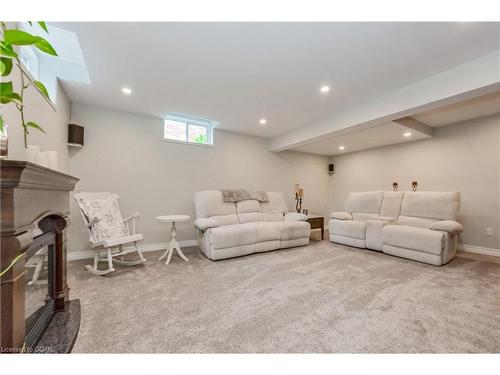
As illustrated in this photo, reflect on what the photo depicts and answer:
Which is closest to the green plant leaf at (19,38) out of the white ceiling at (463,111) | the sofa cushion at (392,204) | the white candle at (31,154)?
the white candle at (31,154)

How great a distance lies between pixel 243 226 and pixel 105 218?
1964mm

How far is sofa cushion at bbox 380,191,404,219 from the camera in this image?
4.10 m

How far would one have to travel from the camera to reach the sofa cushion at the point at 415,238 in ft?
9.70

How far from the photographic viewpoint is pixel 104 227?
9.43ft

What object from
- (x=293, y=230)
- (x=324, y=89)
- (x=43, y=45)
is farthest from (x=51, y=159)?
(x=293, y=230)

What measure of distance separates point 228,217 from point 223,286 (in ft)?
5.61

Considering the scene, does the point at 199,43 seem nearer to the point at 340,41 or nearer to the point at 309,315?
the point at 340,41

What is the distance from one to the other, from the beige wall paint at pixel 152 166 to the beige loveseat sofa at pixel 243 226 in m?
0.53

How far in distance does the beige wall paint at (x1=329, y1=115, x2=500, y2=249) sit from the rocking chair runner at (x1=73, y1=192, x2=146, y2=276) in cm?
535

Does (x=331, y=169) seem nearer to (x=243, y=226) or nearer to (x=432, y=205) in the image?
(x=432, y=205)

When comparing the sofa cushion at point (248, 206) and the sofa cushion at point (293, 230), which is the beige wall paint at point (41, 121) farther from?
the sofa cushion at point (293, 230)
